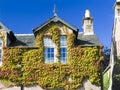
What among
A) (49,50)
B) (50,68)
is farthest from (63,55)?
(50,68)

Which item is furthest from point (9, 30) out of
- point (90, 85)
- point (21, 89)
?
point (90, 85)

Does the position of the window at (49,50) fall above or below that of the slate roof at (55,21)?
below

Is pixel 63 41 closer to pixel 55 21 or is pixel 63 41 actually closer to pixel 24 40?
pixel 55 21

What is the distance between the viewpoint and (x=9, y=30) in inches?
1375

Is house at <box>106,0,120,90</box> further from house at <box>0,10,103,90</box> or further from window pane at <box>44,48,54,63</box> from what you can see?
window pane at <box>44,48,54,63</box>

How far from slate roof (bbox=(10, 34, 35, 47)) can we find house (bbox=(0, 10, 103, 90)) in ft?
0.35

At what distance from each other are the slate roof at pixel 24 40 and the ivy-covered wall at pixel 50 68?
1082 millimetres

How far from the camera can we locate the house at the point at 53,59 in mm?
33156

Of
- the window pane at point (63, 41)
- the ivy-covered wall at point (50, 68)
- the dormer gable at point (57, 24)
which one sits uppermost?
the dormer gable at point (57, 24)

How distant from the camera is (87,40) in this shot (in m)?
35.8

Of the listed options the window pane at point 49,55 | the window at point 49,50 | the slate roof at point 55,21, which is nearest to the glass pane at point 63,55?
the window at point 49,50

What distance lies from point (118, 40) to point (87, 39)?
3.88m

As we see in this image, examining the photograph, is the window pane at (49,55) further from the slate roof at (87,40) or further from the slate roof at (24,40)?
the slate roof at (87,40)

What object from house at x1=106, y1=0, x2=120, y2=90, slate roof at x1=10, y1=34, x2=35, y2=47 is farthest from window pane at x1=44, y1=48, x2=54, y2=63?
house at x1=106, y1=0, x2=120, y2=90
